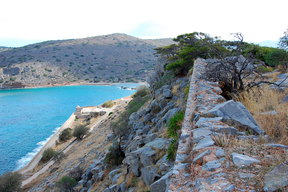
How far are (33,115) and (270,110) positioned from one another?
143ft

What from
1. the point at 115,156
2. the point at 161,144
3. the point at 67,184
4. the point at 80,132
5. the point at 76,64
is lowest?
the point at 80,132

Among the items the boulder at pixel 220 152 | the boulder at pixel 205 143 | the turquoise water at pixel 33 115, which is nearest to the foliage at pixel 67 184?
the boulder at pixel 205 143

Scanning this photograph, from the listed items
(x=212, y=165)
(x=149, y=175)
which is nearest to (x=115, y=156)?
(x=149, y=175)

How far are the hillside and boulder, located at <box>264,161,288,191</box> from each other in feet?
230

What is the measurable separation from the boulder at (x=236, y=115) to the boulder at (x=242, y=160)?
3.56 ft

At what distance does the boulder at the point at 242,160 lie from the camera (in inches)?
115

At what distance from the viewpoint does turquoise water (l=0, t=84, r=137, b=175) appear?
24750 mm

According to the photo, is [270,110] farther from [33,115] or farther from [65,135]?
[33,115]

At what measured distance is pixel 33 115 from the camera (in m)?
41.4

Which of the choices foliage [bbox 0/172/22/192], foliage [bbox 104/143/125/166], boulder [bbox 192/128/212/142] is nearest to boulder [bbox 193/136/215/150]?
boulder [bbox 192/128/212/142]

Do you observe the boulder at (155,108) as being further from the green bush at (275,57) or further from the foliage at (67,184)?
the green bush at (275,57)

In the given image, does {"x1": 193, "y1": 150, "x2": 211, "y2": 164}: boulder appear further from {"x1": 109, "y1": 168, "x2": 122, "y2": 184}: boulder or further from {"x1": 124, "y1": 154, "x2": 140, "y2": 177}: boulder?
{"x1": 109, "y1": 168, "x2": 122, "y2": 184}: boulder

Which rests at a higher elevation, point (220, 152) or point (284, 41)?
point (284, 41)

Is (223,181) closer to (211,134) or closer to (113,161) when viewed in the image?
(211,134)
